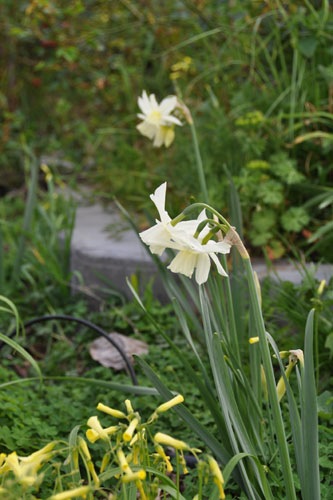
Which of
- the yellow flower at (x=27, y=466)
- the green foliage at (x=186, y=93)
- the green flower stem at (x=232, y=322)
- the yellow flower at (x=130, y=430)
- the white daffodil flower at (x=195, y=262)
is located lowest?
the yellow flower at (x=27, y=466)

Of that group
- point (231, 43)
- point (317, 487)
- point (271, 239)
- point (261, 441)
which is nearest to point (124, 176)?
point (231, 43)

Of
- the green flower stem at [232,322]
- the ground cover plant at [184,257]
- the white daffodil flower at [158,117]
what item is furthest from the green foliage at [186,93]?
the green flower stem at [232,322]

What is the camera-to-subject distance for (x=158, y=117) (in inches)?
85.5

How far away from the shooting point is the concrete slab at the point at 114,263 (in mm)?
2803

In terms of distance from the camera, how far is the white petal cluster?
1.24 meters

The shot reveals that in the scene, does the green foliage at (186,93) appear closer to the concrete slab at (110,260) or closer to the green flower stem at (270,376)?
the concrete slab at (110,260)

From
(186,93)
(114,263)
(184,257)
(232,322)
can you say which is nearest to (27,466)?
(184,257)

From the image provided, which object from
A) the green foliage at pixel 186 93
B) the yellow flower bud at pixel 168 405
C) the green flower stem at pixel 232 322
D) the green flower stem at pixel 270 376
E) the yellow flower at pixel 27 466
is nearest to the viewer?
the yellow flower at pixel 27 466

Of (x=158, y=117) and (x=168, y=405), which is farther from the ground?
(x=158, y=117)

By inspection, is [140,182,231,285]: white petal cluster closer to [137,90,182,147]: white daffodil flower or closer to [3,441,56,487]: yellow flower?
[3,441,56,487]: yellow flower

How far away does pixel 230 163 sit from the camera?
3.05 m

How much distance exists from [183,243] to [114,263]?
1.83m

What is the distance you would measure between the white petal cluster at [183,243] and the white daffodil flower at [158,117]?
92 cm

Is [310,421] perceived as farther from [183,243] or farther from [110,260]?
[110,260]
